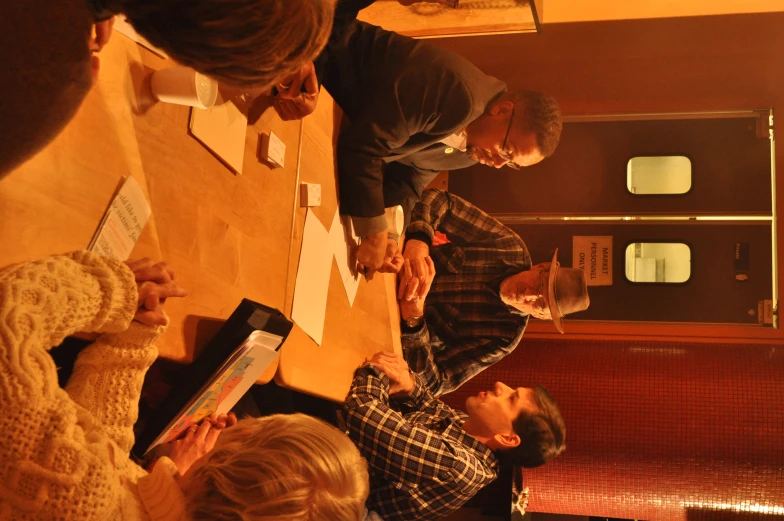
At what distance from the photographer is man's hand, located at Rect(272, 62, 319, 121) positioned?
1.73 m

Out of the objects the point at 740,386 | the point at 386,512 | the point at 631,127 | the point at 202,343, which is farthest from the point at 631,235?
the point at 202,343

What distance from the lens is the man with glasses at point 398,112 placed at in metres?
1.93

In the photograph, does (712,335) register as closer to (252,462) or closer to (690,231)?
(690,231)

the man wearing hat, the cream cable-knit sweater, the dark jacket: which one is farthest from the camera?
the man wearing hat

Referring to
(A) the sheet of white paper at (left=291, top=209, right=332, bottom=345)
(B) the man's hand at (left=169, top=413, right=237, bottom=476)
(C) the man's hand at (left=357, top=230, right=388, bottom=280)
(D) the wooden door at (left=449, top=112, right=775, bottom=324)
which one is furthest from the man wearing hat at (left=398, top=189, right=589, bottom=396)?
(B) the man's hand at (left=169, top=413, right=237, bottom=476)

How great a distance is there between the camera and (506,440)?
2.45m

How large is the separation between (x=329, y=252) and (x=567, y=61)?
8.01ft

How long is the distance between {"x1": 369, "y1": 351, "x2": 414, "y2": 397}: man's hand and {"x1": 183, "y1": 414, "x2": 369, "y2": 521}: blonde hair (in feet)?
2.93

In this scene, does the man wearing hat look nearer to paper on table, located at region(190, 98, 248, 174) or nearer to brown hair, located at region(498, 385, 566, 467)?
brown hair, located at region(498, 385, 566, 467)

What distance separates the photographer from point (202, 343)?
135 cm

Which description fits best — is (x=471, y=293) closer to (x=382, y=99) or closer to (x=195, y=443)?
(x=382, y=99)

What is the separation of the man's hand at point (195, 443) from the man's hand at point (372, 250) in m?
0.72

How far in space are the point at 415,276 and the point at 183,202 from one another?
1.27 meters

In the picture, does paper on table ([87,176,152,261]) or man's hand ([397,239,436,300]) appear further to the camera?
man's hand ([397,239,436,300])
